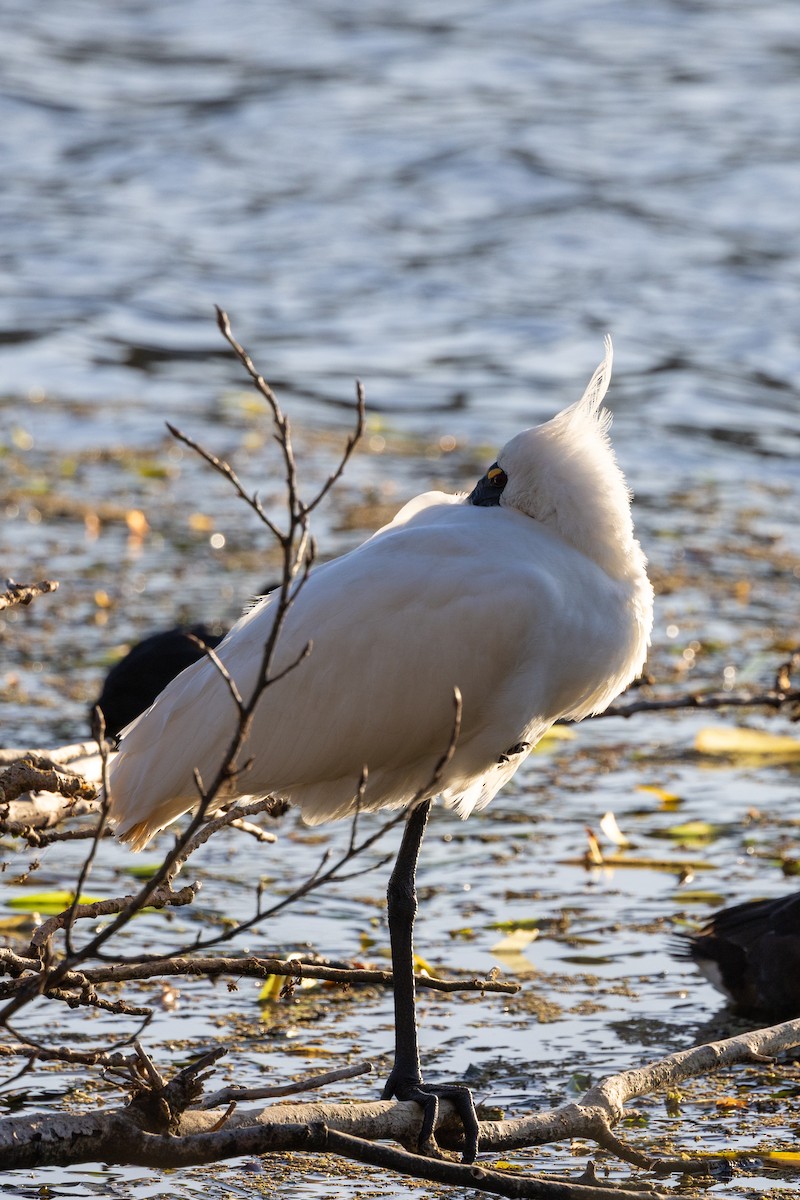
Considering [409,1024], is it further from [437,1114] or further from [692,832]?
[692,832]

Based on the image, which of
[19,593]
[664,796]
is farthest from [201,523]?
[19,593]

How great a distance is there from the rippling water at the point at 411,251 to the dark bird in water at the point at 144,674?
1.14 m

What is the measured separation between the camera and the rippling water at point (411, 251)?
10125 mm

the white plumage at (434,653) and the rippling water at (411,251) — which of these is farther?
the rippling water at (411,251)

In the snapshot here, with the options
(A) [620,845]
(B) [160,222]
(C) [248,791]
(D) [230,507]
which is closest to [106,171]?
(B) [160,222]

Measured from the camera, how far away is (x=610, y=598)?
408 cm

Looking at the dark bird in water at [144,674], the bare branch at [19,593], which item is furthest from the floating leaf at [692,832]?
the bare branch at [19,593]

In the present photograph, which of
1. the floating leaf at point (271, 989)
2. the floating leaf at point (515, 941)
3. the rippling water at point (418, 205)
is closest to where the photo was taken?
the floating leaf at point (271, 989)

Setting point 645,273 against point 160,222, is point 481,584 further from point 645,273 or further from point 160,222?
point 160,222

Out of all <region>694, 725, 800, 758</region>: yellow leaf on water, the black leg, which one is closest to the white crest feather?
the black leg

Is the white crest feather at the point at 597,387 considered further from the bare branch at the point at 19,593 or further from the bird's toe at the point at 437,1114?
the bird's toe at the point at 437,1114

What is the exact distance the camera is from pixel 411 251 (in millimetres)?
15711

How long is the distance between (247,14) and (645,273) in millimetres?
9100

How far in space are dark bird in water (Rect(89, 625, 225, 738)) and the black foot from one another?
7.19ft
